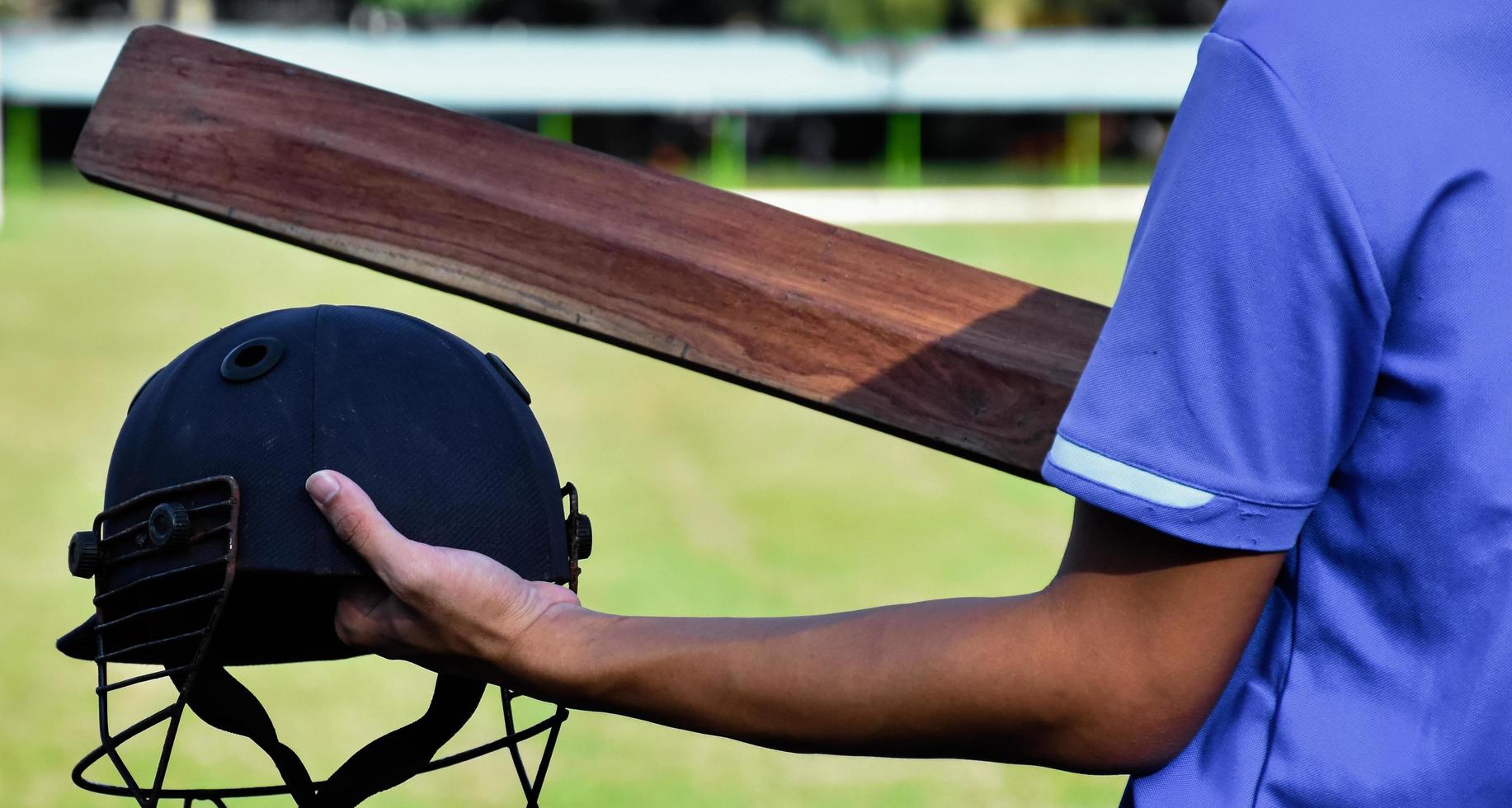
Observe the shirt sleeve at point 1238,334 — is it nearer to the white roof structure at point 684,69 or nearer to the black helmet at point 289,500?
the black helmet at point 289,500

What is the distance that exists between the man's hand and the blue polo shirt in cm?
52

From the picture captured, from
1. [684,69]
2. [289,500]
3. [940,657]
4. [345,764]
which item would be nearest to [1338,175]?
[940,657]

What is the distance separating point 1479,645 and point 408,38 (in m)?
24.0

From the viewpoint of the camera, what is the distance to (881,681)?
3.76 feet

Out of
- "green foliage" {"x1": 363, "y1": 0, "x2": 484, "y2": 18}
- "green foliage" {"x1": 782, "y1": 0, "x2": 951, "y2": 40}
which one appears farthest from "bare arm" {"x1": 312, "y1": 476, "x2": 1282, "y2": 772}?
"green foliage" {"x1": 363, "y1": 0, "x2": 484, "y2": 18}

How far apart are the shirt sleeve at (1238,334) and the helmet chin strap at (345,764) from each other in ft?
2.72

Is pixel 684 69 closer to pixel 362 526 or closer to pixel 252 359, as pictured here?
pixel 252 359

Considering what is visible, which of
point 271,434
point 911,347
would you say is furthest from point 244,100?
point 911,347

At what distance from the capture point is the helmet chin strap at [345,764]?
1584 millimetres

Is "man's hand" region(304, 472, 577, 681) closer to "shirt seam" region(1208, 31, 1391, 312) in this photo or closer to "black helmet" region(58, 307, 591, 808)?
"black helmet" region(58, 307, 591, 808)

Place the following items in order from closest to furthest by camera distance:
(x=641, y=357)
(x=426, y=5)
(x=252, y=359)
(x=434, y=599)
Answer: (x=434, y=599)
(x=252, y=359)
(x=641, y=357)
(x=426, y=5)

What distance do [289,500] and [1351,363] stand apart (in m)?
0.96

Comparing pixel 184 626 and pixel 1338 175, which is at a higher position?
pixel 1338 175

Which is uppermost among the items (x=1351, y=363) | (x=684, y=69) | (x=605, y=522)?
(x=1351, y=363)
